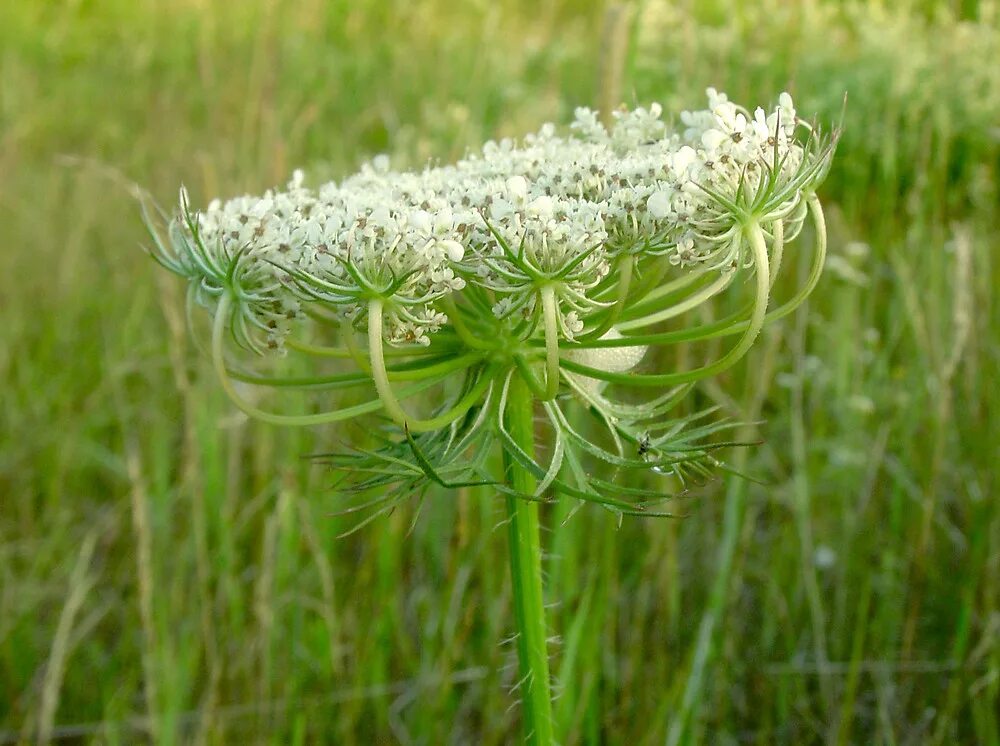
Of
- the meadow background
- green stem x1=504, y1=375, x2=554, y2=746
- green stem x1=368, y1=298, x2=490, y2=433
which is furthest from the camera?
the meadow background

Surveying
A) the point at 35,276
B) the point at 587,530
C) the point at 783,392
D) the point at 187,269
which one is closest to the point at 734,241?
the point at 187,269

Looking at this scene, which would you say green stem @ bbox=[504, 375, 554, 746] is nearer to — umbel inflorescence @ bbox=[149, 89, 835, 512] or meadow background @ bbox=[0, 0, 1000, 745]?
umbel inflorescence @ bbox=[149, 89, 835, 512]

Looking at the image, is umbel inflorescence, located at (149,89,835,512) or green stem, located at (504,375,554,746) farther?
green stem, located at (504,375,554,746)

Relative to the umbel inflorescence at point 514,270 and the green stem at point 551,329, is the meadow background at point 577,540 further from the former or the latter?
the green stem at point 551,329

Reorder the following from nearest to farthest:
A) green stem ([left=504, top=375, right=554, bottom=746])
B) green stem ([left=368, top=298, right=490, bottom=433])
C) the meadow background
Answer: green stem ([left=368, top=298, right=490, bottom=433]) → green stem ([left=504, top=375, right=554, bottom=746]) → the meadow background

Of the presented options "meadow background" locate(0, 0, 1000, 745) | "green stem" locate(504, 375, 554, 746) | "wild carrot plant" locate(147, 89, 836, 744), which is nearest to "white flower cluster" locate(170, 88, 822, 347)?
"wild carrot plant" locate(147, 89, 836, 744)

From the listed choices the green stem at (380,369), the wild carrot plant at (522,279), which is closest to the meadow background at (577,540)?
the wild carrot plant at (522,279)

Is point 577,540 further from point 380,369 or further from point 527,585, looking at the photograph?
point 380,369
